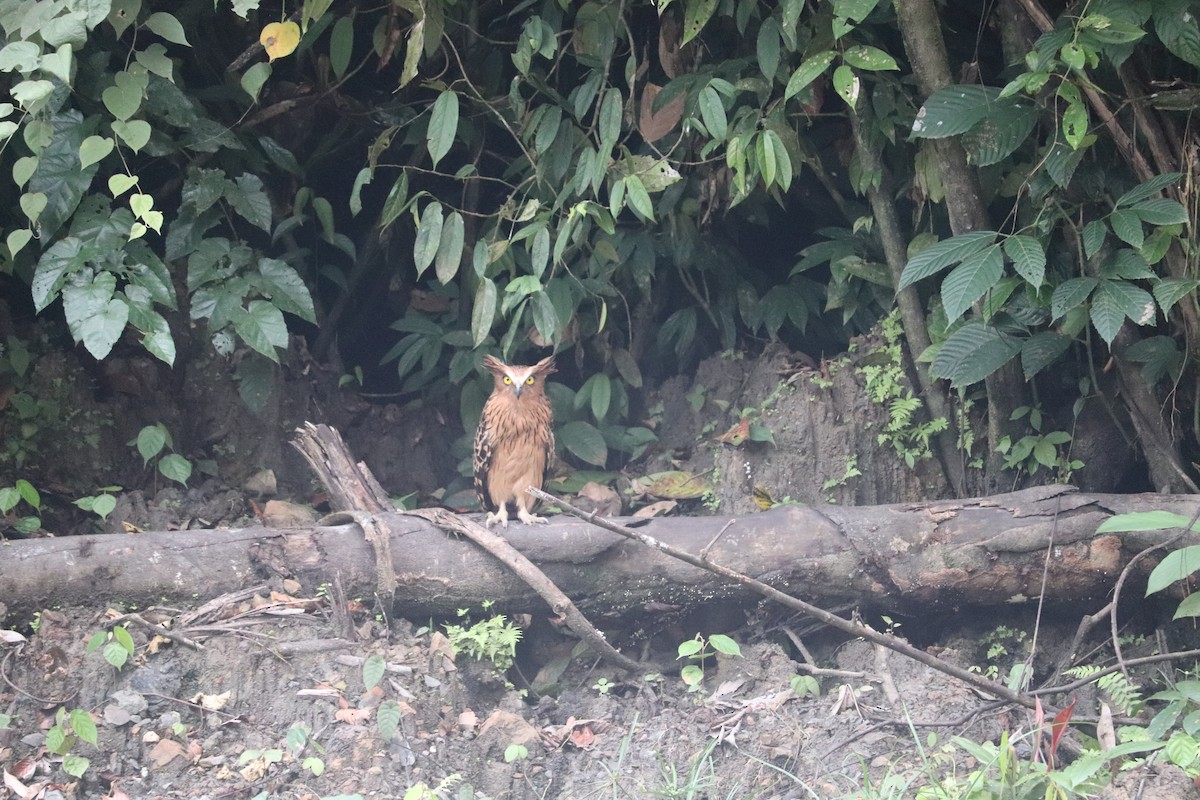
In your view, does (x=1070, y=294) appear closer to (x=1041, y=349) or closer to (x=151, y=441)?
(x=1041, y=349)

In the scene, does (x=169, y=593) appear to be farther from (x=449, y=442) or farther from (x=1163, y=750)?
(x=1163, y=750)

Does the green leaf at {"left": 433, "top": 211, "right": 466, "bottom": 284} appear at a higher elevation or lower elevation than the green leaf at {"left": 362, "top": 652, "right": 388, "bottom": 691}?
higher

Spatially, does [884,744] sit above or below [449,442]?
below

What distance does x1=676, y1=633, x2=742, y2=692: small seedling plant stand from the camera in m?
3.96

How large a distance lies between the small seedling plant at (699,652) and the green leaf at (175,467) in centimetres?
244

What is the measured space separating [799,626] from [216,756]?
2.42 metres

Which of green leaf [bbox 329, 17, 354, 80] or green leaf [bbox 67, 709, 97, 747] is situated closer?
green leaf [bbox 67, 709, 97, 747]

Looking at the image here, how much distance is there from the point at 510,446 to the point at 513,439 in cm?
4

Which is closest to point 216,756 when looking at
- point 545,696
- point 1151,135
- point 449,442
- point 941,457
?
point 545,696

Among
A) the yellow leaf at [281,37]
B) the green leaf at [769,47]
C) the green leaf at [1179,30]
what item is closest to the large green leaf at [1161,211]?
the green leaf at [1179,30]

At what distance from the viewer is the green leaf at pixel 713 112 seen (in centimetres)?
404

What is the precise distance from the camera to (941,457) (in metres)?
4.84

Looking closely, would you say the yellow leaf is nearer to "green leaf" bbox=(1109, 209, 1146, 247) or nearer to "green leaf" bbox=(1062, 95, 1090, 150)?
"green leaf" bbox=(1062, 95, 1090, 150)

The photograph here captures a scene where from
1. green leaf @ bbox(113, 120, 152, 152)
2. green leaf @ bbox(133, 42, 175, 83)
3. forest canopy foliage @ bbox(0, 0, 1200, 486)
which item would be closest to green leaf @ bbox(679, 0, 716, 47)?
forest canopy foliage @ bbox(0, 0, 1200, 486)
